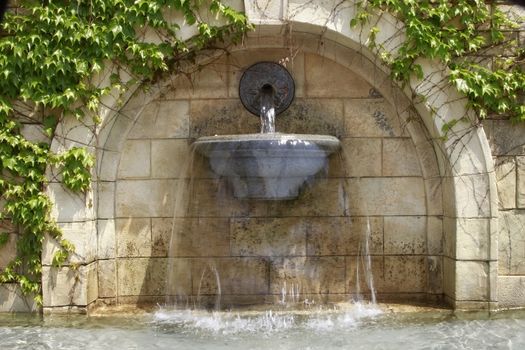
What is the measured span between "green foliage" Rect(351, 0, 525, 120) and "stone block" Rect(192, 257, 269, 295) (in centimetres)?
167

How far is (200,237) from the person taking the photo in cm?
412

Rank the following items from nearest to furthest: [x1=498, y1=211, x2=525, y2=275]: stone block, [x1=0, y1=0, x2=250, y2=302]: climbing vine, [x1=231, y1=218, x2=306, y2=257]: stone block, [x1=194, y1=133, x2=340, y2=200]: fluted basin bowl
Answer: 1. [x1=194, y1=133, x2=340, y2=200]: fluted basin bowl
2. [x1=0, y1=0, x2=250, y2=302]: climbing vine
3. [x1=498, y1=211, x2=525, y2=275]: stone block
4. [x1=231, y1=218, x2=306, y2=257]: stone block

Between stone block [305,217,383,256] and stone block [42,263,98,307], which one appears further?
stone block [305,217,383,256]

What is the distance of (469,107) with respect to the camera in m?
3.79

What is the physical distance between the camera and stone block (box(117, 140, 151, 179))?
4141 mm

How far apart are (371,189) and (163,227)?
1.54 m

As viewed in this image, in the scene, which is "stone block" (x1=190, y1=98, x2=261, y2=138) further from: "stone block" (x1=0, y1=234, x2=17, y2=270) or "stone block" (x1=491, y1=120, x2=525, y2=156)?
"stone block" (x1=491, y1=120, x2=525, y2=156)

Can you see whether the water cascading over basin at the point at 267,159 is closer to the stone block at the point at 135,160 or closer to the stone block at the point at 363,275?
the stone block at the point at 135,160

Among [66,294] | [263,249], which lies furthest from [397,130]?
[66,294]

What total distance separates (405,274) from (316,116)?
1322 mm

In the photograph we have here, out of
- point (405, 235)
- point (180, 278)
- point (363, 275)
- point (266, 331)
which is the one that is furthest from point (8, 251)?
point (405, 235)

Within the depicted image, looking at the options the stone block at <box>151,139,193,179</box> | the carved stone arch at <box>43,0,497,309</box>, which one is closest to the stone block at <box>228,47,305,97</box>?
the carved stone arch at <box>43,0,497,309</box>

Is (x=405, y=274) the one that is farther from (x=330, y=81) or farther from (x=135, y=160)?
(x=135, y=160)

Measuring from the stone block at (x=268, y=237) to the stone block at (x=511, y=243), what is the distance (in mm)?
A: 1356
